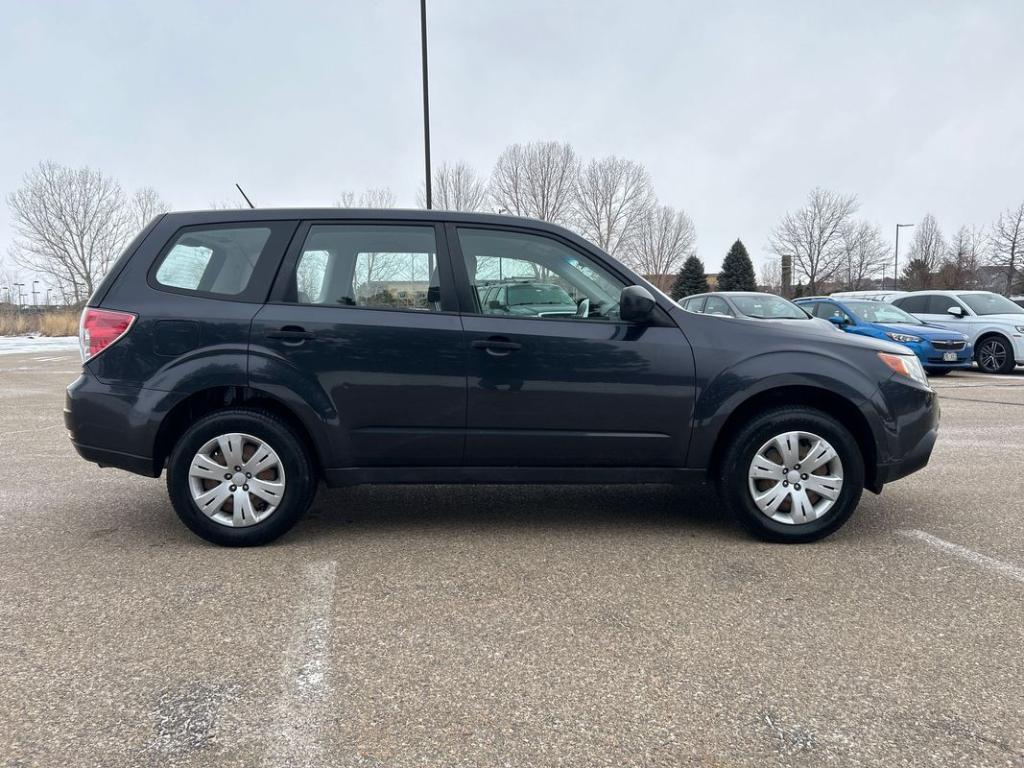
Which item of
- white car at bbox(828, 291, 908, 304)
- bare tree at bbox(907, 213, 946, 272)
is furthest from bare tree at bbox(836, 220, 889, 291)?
white car at bbox(828, 291, 908, 304)

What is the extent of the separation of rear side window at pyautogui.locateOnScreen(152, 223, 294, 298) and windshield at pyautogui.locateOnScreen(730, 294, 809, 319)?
973 centimetres

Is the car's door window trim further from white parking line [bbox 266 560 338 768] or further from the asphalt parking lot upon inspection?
white parking line [bbox 266 560 338 768]

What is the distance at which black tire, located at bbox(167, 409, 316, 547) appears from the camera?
12.3 ft

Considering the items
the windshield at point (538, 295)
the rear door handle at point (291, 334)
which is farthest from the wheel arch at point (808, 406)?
the rear door handle at point (291, 334)

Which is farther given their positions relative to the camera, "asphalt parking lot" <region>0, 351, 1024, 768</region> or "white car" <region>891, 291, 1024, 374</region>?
"white car" <region>891, 291, 1024, 374</region>

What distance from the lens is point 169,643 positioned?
278cm

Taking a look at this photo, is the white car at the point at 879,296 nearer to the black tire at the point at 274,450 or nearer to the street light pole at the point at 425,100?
the street light pole at the point at 425,100

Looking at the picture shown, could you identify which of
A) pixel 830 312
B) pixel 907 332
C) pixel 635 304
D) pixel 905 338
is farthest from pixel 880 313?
pixel 635 304

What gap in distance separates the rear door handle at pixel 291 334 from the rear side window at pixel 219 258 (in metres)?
0.28

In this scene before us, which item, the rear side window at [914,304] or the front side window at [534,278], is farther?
the rear side window at [914,304]

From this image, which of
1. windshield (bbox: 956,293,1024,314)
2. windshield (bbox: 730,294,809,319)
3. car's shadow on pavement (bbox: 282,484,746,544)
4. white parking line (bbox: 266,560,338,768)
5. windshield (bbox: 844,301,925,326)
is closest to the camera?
white parking line (bbox: 266,560,338,768)

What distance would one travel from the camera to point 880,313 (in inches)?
574

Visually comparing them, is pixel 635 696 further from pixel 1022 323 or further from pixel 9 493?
pixel 1022 323

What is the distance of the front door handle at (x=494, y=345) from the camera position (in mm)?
3828
